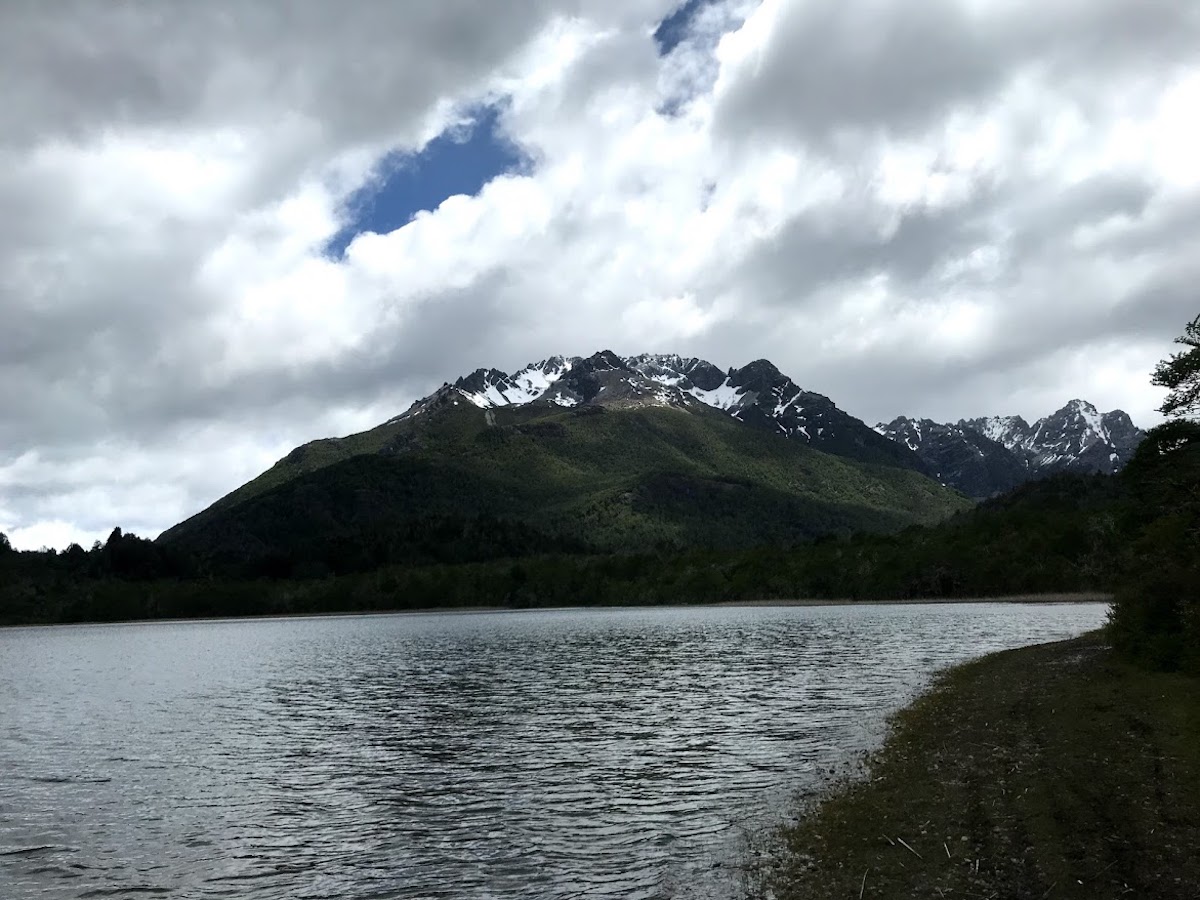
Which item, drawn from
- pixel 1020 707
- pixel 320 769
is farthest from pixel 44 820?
pixel 1020 707

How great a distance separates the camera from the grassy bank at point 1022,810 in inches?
731

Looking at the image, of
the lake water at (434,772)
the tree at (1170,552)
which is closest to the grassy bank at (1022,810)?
the lake water at (434,772)

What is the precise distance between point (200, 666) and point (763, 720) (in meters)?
81.1

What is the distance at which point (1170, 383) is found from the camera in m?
54.5

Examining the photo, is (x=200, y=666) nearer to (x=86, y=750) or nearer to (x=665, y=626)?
(x=86, y=750)

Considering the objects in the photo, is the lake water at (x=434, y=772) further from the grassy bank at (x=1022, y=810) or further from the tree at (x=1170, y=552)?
the tree at (x=1170, y=552)

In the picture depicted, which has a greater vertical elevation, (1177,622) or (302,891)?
(1177,622)

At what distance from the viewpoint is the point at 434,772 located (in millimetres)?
37312

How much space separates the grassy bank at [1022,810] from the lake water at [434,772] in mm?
2564

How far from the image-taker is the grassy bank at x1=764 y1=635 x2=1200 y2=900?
18562mm

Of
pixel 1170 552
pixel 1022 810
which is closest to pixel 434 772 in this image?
pixel 1022 810

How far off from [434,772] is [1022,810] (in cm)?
2283

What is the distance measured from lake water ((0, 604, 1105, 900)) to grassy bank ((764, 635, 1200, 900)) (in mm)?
2564

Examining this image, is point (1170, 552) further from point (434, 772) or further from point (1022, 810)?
point (434, 772)
